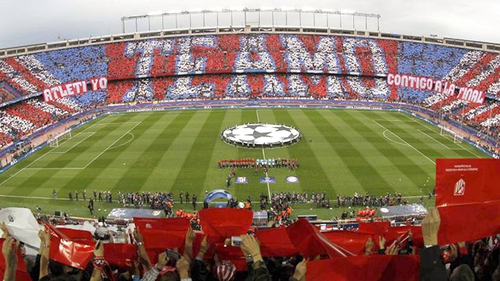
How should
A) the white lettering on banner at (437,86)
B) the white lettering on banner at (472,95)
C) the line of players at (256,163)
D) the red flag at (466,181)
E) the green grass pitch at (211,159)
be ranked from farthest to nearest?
the white lettering on banner at (437,86)
the white lettering on banner at (472,95)
the line of players at (256,163)
the green grass pitch at (211,159)
the red flag at (466,181)

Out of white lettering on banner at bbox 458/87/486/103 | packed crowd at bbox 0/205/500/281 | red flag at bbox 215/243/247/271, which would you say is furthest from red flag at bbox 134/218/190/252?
white lettering on banner at bbox 458/87/486/103

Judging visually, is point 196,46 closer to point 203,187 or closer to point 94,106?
point 94,106

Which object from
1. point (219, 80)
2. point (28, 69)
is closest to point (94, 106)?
point (28, 69)

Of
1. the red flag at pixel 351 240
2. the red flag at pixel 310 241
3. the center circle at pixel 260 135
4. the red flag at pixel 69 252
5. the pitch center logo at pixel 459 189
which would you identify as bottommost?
the center circle at pixel 260 135

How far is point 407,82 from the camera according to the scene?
62781mm

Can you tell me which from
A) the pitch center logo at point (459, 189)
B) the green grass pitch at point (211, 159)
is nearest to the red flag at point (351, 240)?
the pitch center logo at point (459, 189)

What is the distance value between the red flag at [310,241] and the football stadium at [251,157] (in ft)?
0.12

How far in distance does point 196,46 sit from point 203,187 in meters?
63.2

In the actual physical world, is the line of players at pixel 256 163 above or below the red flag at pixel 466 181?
below

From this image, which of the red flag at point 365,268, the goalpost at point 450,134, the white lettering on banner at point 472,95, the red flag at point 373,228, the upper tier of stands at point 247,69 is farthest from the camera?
the upper tier of stands at point 247,69

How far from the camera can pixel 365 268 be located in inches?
221

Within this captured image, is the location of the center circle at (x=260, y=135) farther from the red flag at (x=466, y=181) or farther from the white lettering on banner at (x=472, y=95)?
the red flag at (x=466, y=181)

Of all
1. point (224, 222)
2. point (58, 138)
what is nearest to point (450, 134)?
point (224, 222)

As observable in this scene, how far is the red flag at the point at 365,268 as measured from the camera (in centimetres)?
556
